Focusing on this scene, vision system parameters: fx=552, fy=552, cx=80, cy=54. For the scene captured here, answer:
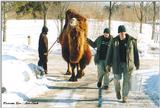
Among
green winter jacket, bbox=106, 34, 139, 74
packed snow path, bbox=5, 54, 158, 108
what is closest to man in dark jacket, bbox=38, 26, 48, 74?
packed snow path, bbox=5, 54, 158, 108

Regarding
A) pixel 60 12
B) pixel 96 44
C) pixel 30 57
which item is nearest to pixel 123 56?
pixel 96 44

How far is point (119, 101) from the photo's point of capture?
37.9 feet

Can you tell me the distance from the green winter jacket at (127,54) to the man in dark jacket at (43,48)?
148 centimetres

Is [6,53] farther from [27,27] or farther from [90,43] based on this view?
[90,43]

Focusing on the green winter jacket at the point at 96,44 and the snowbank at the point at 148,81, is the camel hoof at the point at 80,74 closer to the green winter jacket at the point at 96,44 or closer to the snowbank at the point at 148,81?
the green winter jacket at the point at 96,44

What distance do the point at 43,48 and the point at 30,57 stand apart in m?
0.36

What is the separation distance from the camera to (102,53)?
38.9 ft

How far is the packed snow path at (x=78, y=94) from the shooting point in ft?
37.1

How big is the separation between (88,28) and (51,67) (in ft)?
3.97

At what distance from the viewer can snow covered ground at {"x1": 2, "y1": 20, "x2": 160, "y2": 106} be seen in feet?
38.4

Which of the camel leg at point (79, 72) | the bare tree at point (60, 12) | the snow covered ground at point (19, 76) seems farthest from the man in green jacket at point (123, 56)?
the snow covered ground at point (19, 76)

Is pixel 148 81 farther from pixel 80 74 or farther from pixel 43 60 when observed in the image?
pixel 43 60

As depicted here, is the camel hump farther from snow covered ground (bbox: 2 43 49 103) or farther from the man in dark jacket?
snow covered ground (bbox: 2 43 49 103)

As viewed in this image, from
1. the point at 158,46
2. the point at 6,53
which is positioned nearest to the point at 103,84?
the point at 158,46
